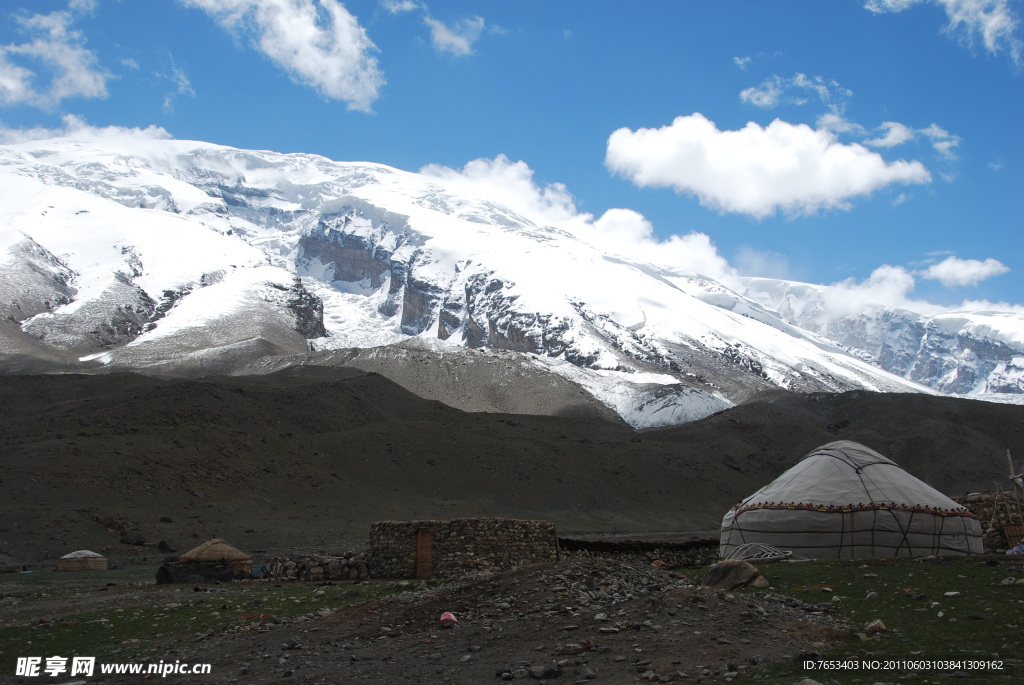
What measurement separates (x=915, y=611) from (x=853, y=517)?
8.62m

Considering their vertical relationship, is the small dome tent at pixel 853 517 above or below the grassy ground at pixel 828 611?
above

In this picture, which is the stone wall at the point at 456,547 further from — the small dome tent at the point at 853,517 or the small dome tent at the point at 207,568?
the small dome tent at the point at 853,517

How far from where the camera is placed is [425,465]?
67938 mm

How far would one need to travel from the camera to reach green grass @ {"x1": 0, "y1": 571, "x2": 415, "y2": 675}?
1235 cm

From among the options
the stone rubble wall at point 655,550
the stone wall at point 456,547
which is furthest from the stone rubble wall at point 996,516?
the stone wall at point 456,547

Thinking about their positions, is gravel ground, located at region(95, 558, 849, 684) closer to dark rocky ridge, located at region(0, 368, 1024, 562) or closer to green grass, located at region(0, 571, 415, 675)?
green grass, located at region(0, 571, 415, 675)

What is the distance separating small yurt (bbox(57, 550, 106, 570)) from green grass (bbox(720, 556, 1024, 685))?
2307 centimetres

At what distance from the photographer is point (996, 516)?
24.3 meters

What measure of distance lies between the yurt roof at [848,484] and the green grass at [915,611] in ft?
14.3

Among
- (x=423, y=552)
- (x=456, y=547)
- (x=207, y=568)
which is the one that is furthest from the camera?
(x=207, y=568)

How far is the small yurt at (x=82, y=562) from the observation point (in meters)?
29.8

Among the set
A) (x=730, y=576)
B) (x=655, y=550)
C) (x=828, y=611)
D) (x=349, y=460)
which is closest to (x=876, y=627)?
(x=828, y=611)

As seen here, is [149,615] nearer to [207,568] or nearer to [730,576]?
[207,568]

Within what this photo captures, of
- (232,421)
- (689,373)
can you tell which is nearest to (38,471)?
(232,421)
